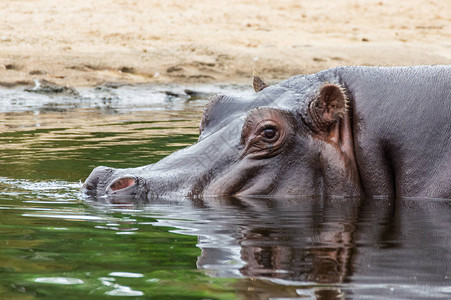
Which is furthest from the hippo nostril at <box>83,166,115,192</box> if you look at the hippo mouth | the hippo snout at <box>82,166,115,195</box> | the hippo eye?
the hippo eye

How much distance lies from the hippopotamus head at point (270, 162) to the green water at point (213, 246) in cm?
11

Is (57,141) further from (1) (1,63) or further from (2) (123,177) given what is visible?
(1) (1,63)

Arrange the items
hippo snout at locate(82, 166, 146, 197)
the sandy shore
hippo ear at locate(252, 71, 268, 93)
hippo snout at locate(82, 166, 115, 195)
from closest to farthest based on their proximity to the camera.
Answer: hippo snout at locate(82, 166, 146, 197), hippo snout at locate(82, 166, 115, 195), hippo ear at locate(252, 71, 268, 93), the sandy shore

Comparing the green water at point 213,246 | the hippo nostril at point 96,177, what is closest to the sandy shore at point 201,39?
the green water at point 213,246

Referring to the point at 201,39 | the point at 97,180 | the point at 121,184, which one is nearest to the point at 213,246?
the point at 121,184

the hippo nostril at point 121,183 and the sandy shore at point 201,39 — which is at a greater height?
the sandy shore at point 201,39

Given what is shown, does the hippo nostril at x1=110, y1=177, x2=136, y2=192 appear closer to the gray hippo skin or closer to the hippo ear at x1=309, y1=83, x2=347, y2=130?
the gray hippo skin

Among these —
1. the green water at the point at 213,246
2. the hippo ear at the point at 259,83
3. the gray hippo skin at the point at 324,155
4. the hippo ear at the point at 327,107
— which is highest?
the hippo ear at the point at 259,83

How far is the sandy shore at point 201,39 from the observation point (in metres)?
15.7

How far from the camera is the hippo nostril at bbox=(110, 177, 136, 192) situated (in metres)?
5.09

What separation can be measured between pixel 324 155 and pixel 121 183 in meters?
1.18

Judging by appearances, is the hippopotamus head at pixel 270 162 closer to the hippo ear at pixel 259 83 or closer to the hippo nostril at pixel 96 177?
the hippo nostril at pixel 96 177

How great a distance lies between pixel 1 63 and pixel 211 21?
6.65m

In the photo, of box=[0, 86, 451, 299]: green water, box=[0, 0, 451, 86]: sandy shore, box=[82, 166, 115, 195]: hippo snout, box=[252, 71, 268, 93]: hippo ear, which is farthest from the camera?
box=[0, 0, 451, 86]: sandy shore
